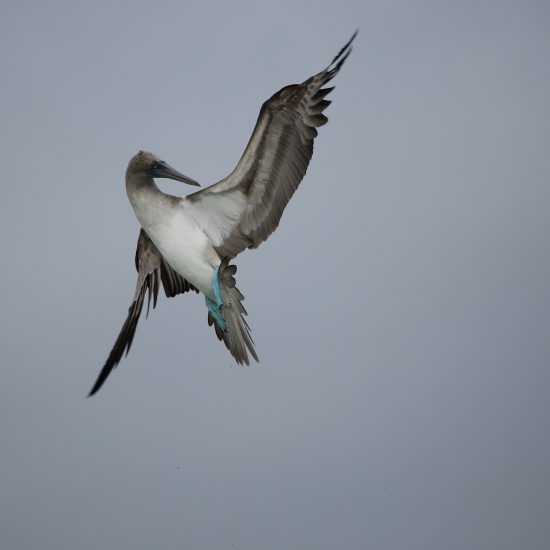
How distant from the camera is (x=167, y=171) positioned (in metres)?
9.47

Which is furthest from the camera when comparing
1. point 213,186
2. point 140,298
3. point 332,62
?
point 140,298

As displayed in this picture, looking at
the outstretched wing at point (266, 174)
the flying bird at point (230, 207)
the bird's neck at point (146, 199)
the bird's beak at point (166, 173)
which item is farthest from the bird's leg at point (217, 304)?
the bird's beak at point (166, 173)

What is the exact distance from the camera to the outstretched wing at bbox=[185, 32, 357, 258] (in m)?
8.82

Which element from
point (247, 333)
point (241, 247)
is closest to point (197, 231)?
point (241, 247)

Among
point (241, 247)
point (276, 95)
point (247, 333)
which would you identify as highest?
point (276, 95)

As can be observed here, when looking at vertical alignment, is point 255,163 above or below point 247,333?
above

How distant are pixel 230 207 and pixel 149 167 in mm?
816

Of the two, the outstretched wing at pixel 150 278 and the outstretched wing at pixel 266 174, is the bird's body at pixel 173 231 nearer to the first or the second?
the outstretched wing at pixel 266 174

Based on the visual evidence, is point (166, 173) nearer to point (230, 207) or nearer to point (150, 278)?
point (230, 207)

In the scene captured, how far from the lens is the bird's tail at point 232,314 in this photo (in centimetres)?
922

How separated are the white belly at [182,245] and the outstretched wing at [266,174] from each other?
0.16 meters

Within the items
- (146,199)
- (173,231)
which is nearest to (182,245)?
(173,231)

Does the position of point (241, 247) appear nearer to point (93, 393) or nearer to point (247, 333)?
point (247, 333)

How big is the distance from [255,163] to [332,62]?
1125 millimetres
